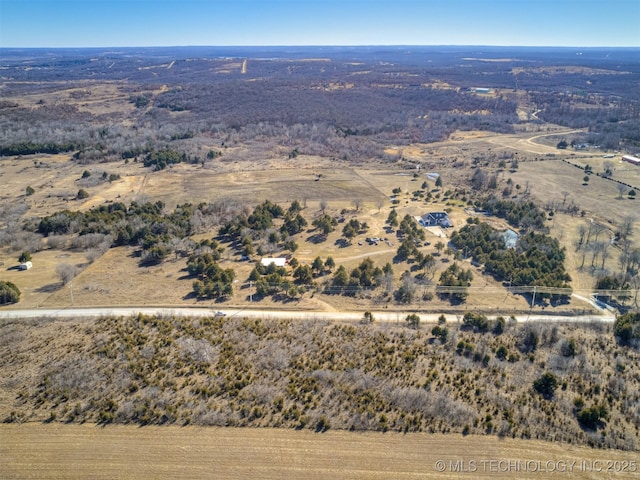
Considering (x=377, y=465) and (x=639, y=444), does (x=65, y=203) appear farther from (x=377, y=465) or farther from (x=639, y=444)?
(x=639, y=444)

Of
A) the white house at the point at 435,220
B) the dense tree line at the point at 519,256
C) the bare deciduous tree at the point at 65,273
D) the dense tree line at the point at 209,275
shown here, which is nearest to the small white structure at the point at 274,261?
the dense tree line at the point at 209,275

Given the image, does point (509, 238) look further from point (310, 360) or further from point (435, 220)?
point (310, 360)

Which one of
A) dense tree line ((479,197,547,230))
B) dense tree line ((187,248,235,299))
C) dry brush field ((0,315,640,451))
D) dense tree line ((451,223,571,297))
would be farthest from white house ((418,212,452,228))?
dense tree line ((187,248,235,299))

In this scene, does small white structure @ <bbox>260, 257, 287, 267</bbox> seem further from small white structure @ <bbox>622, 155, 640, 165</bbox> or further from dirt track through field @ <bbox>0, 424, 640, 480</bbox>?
small white structure @ <bbox>622, 155, 640, 165</bbox>

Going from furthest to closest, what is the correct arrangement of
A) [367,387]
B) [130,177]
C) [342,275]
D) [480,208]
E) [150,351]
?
1. [130,177]
2. [480,208]
3. [342,275]
4. [150,351]
5. [367,387]

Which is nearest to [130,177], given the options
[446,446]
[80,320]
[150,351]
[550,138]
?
[80,320]

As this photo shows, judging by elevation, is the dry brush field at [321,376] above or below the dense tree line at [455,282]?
below

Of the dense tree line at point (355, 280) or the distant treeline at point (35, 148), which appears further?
the distant treeline at point (35, 148)

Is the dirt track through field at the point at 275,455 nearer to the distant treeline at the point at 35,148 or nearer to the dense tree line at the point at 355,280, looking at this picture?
the dense tree line at the point at 355,280
